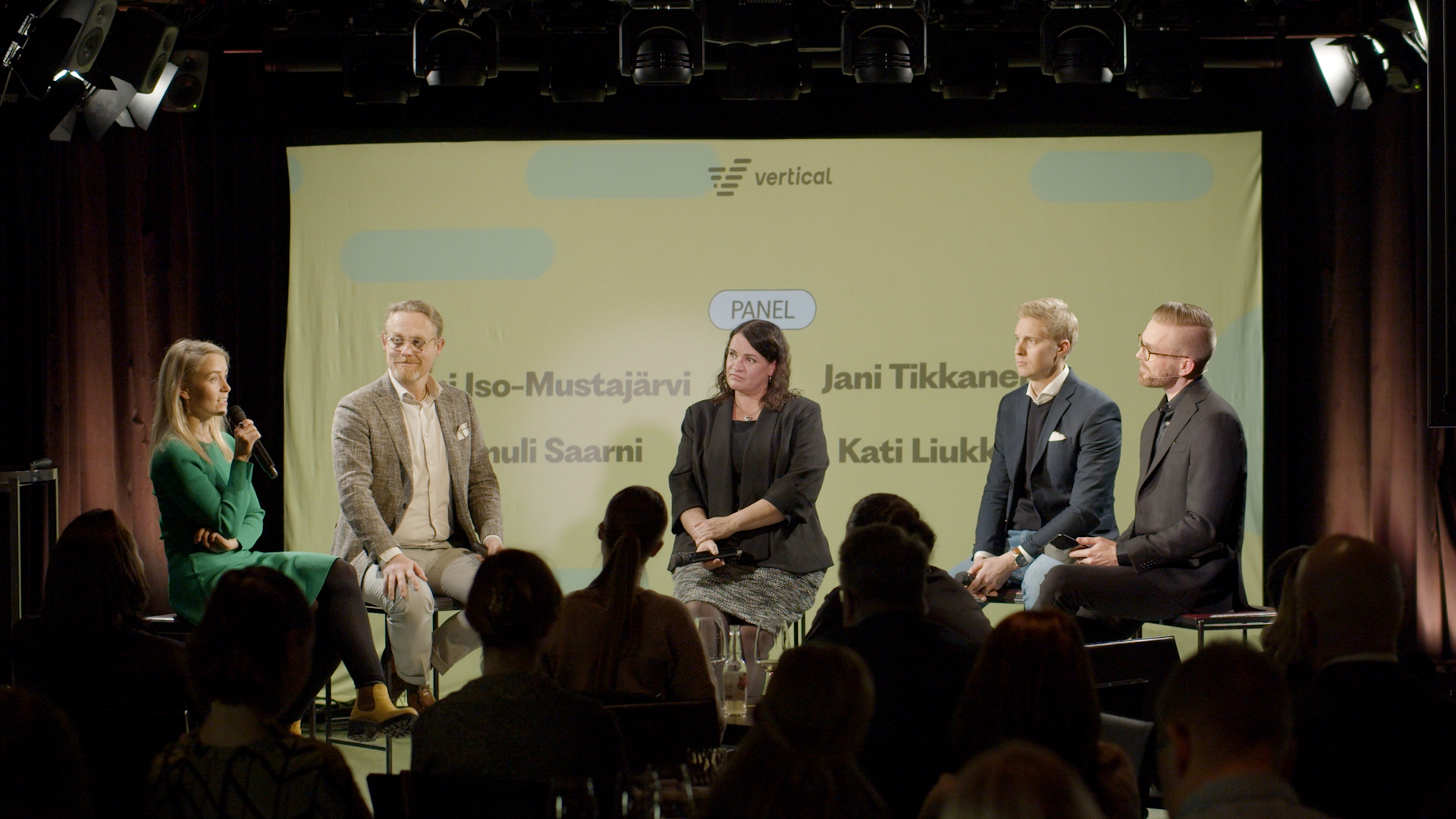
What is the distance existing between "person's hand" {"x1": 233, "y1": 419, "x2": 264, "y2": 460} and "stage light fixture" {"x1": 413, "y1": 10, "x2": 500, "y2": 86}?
1502 mm

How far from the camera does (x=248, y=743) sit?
1745 millimetres

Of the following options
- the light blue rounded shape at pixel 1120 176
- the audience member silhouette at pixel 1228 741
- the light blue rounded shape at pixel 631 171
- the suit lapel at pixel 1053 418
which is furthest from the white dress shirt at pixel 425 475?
the audience member silhouette at pixel 1228 741

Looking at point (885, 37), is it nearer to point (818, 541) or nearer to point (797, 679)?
point (818, 541)

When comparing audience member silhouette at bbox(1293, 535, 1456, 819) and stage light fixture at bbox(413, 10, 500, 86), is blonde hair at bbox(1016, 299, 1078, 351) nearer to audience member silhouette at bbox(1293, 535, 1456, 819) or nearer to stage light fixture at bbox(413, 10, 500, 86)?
stage light fixture at bbox(413, 10, 500, 86)

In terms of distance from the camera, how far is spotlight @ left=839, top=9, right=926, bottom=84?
4.41 metres

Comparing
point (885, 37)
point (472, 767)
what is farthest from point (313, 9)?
point (472, 767)

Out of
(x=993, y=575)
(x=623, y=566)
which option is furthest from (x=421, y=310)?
(x=993, y=575)

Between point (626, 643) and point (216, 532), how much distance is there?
1964 millimetres

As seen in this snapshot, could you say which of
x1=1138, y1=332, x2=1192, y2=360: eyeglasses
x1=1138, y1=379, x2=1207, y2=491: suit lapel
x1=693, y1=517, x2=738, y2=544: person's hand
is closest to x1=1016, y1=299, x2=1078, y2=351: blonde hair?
x1=1138, y1=332, x2=1192, y2=360: eyeglasses

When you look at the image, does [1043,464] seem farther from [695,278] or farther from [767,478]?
[695,278]

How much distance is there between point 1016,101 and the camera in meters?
5.51

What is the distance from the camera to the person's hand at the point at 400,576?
424cm

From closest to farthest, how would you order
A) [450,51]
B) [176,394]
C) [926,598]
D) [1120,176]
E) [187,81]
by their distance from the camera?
[926,598] < [176,394] < [450,51] < [187,81] < [1120,176]

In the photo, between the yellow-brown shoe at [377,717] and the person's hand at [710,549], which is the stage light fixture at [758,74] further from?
the yellow-brown shoe at [377,717]
